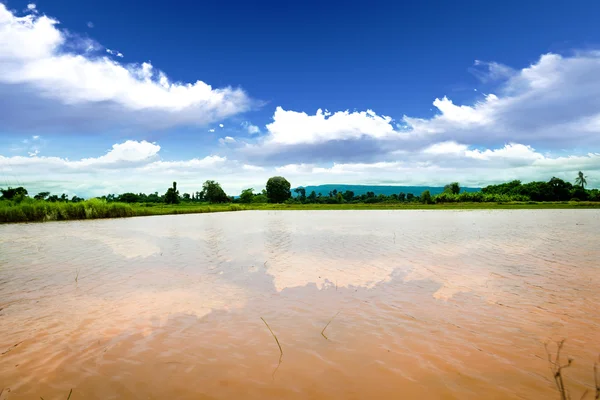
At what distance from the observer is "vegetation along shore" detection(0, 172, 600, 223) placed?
126 feet

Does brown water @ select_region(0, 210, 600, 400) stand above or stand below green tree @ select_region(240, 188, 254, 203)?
below

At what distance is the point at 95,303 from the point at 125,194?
118478 mm

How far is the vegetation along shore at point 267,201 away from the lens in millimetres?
38344

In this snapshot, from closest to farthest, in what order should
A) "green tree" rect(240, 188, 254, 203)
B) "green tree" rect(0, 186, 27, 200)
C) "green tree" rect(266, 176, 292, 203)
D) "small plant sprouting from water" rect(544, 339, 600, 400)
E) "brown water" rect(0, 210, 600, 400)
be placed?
"small plant sprouting from water" rect(544, 339, 600, 400) → "brown water" rect(0, 210, 600, 400) → "green tree" rect(0, 186, 27, 200) → "green tree" rect(240, 188, 254, 203) → "green tree" rect(266, 176, 292, 203)

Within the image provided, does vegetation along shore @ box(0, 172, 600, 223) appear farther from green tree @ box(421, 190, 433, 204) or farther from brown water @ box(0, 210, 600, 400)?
brown water @ box(0, 210, 600, 400)

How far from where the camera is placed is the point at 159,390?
404 centimetres

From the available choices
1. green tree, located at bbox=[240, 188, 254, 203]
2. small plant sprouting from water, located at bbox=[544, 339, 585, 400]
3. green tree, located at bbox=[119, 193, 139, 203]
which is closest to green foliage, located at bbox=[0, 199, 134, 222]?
small plant sprouting from water, located at bbox=[544, 339, 585, 400]

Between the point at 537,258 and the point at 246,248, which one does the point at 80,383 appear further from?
the point at 537,258

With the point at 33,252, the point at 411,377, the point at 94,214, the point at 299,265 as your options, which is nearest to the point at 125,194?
the point at 94,214

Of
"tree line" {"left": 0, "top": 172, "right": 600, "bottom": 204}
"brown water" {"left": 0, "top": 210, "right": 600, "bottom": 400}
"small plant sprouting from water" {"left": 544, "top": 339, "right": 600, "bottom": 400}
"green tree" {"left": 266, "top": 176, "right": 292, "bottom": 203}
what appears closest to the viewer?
"small plant sprouting from water" {"left": 544, "top": 339, "right": 600, "bottom": 400}

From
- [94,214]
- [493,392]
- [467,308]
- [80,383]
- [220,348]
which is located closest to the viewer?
[493,392]

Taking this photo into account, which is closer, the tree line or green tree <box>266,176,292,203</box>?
the tree line

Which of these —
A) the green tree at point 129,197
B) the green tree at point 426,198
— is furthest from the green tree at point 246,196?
the green tree at point 426,198

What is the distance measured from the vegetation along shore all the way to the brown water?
105 feet
